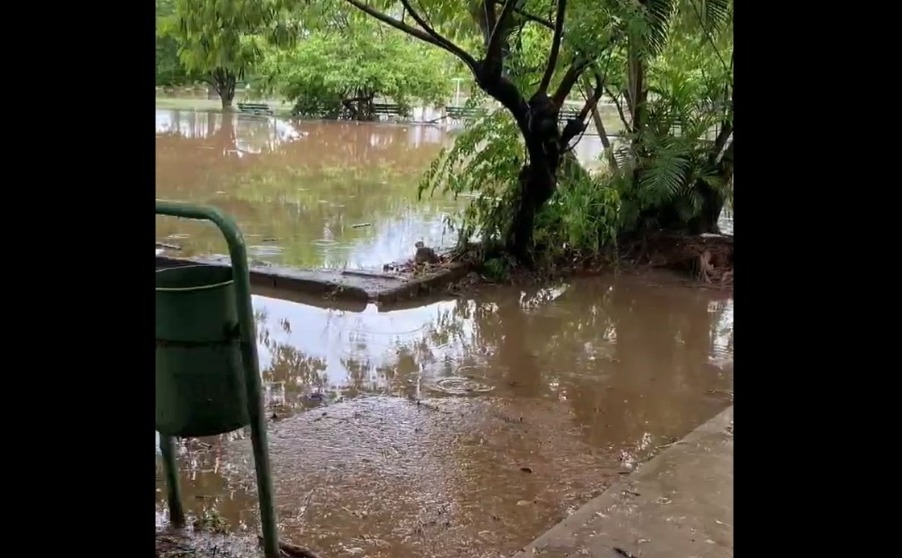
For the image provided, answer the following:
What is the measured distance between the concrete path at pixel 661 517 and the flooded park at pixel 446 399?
34cm

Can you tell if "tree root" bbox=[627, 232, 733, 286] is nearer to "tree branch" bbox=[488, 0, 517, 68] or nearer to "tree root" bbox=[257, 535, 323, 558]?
"tree branch" bbox=[488, 0, 517, 68]

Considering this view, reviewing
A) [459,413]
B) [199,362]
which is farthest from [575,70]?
[199,362]

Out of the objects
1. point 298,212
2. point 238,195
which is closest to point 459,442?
point 298,212

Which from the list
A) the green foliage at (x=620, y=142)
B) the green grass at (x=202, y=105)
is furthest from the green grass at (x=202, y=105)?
the green foliage at (x=620, y=142)

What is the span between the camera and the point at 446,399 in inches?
217

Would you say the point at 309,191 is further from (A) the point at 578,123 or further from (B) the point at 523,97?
(A) the point at 578,123

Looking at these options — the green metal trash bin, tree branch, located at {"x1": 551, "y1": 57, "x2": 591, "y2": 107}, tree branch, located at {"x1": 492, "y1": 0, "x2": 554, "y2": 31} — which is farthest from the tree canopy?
the green metal trash bin

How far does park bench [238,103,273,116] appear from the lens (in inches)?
1352

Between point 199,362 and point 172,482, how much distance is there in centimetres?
72

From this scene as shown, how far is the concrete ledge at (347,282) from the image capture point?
788 cm

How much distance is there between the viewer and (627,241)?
1002 centimetres

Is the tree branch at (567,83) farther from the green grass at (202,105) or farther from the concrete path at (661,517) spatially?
the green grass at (202,105)
